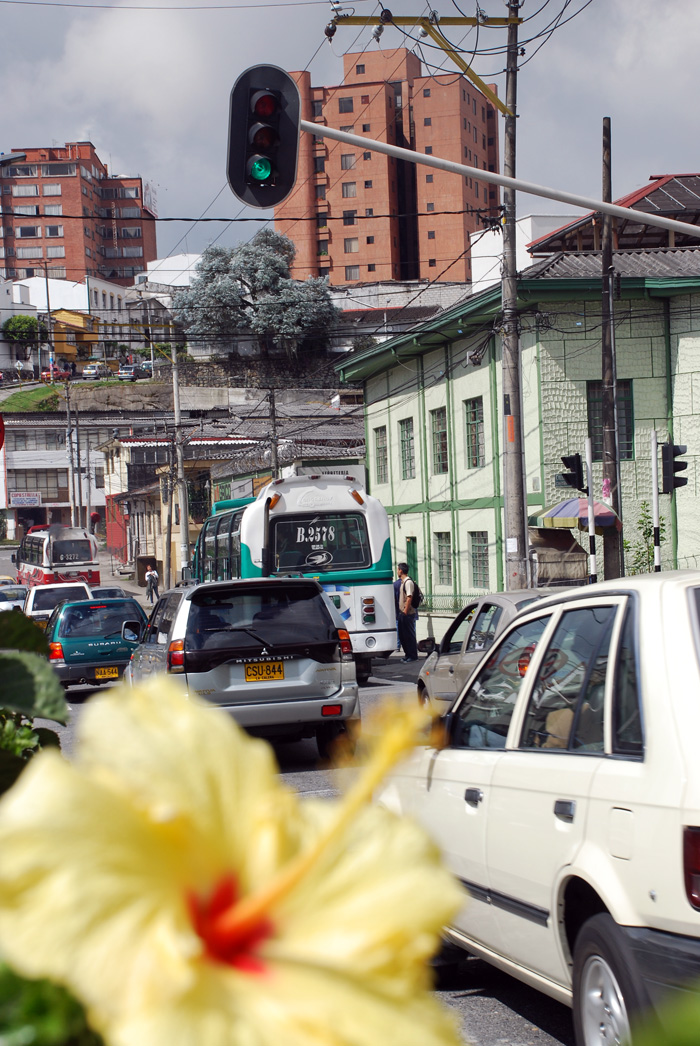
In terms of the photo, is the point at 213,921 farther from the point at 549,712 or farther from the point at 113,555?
the point at 113,555

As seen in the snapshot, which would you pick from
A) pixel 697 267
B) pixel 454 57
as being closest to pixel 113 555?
pixel 697 267

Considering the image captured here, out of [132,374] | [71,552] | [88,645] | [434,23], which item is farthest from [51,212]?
[434,23]

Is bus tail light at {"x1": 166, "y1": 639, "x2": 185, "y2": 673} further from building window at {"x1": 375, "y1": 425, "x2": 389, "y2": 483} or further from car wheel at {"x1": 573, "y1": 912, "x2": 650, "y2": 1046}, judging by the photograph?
building window at {"x1": 375, "y1": 425, "x2": 389, "y2": 483}

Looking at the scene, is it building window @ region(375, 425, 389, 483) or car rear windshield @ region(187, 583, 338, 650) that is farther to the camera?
building window @ region(375, 425, 389, 483)

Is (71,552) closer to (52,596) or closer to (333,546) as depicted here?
(52,596)

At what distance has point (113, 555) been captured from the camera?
7381 centimetres

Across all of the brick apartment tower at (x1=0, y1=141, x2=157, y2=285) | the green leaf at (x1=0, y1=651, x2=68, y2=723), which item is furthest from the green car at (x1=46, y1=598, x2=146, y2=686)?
the brick apartment tower at (x1=0, y1=141, x2=157, y2=285)

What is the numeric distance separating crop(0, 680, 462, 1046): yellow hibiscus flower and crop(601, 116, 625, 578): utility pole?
1949 centimetres

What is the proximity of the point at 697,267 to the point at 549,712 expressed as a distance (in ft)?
75.3

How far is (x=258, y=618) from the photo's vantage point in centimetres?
1039

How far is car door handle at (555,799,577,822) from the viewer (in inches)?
141

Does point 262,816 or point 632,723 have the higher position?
point 262,816

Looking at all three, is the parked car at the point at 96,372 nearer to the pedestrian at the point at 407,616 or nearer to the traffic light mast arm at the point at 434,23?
the pedestrian at the point at 407,616

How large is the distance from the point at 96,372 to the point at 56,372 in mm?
4769
